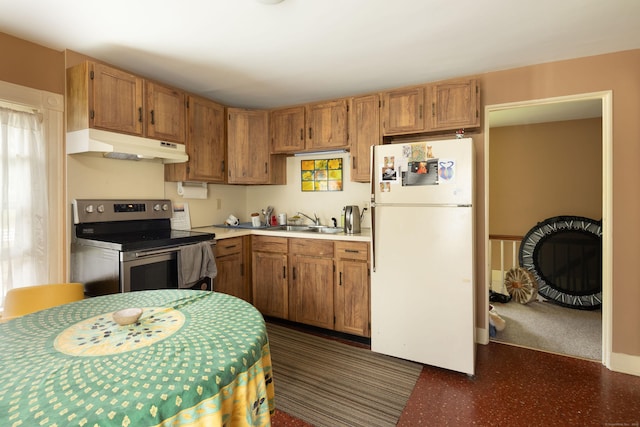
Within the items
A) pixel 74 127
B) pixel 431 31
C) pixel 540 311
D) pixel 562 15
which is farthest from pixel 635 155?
pixel 74 127

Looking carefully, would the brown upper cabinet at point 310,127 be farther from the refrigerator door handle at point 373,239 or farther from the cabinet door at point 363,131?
the refrigerator door handle at point 373,239

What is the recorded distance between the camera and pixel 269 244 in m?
3.21

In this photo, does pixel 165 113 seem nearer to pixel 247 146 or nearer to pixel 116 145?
pixel 116 145

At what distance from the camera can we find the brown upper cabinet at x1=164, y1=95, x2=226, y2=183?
3.04 m

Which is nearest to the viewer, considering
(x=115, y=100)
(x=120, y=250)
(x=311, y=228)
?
(x=120, y=250)

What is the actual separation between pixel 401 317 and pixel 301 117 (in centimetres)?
221

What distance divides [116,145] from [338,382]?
2.39 m

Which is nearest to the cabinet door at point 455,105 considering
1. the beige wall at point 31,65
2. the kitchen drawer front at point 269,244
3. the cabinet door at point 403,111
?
the cabinet door at point 403,111

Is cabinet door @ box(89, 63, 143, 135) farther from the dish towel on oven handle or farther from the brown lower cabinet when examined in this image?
the brown lower cabinet

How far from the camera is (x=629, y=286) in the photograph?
229 centimetres

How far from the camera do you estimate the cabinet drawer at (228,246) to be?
298 centimetres

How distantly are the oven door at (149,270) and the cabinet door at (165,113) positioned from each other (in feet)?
3.45

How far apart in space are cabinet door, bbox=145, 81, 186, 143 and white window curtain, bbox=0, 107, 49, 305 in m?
0.75

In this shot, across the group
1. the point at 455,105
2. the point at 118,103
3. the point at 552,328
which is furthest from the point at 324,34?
the point at 552,328
